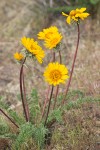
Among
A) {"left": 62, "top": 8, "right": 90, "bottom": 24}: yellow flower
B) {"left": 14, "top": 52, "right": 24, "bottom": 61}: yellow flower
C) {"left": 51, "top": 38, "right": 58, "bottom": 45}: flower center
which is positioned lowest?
{"left": 14, "top": 52, "right": 24, "bottom": 61}: yellow flower

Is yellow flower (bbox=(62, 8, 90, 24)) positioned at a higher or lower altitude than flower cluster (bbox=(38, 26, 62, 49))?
higher

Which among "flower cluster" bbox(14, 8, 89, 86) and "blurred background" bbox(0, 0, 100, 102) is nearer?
"flower cluster" bbox(14, 8, 89, 86)

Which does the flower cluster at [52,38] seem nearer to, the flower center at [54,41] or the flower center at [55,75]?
the flower center at [54,41]

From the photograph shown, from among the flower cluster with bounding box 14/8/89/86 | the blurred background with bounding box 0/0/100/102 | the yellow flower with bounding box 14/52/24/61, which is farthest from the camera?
the blurred background with bounding box 0/0/100/102

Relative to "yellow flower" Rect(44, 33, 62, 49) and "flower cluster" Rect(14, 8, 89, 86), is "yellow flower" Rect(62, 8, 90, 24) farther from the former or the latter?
"yellow flower" Rect(44, 33, 62, 49)

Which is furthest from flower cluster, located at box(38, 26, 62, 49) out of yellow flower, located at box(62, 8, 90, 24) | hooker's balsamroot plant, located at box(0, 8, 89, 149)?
→ yellow flower, located at box(62, 8, 90, 24)

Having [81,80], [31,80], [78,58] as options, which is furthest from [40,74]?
[81,80]

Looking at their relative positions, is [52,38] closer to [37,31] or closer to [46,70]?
[46,70]
